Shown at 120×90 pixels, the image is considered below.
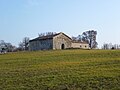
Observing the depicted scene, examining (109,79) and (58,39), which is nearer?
(109,79)

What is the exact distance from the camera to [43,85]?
19375 mm

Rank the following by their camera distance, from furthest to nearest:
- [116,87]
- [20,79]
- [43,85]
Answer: [20,79] < [43,85] < [116,87]

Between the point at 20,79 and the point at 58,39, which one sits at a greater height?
the point at 58,39

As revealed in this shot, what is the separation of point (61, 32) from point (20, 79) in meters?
86.7

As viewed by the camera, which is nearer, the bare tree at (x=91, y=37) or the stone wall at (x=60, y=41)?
the stone wall at (x=60, y=41)

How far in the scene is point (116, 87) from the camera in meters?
17.9

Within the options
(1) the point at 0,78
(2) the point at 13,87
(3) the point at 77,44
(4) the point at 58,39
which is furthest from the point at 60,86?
(3) the point at 77,44

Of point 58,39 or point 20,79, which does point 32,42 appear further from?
point 20,79

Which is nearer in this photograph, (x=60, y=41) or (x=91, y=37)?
(x=60, y=41)

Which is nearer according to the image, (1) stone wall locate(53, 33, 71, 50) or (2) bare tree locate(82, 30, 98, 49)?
(1) stone wall locate(53, 33, 71, 50)

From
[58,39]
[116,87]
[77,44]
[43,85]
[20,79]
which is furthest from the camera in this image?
[77,44]

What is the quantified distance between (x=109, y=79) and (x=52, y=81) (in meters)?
4.00

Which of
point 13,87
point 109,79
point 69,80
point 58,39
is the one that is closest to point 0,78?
point 13,87

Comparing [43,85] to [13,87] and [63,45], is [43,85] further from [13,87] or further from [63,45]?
[63,45]
